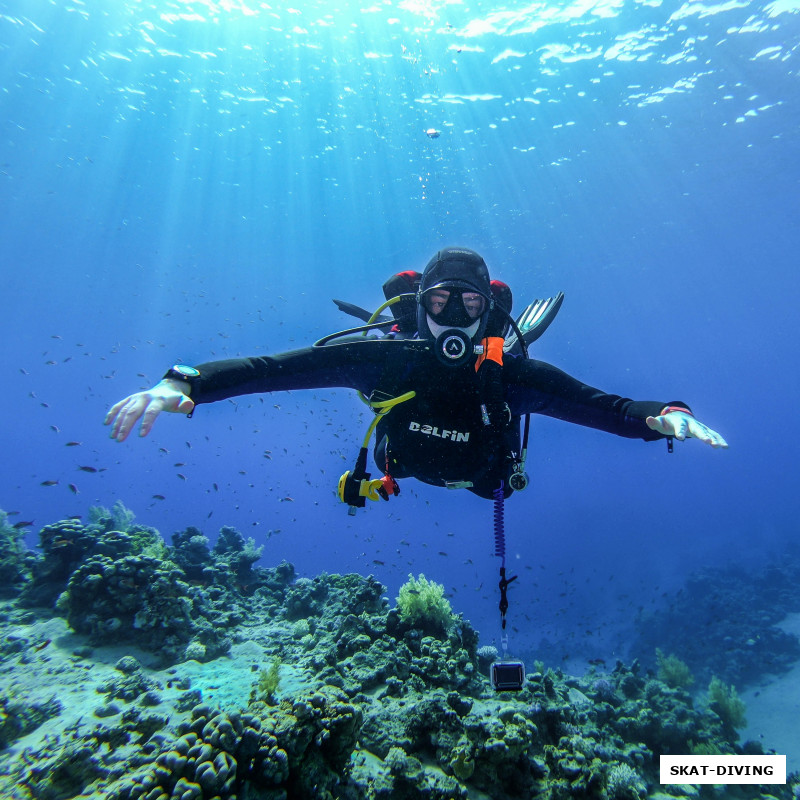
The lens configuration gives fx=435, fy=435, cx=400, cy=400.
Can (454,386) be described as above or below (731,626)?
above

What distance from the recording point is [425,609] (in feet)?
24.9

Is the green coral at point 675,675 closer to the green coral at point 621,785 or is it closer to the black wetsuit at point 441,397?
the green coral at point 621,785

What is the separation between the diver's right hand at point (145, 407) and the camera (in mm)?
2840

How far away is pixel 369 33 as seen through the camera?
23797 mm

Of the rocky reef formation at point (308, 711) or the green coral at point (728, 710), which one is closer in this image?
the rocky reef formation at point (308, 711)

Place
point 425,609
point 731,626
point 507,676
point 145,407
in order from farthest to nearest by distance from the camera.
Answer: point 731,626, point 425,609, point 507,676, point 145,407

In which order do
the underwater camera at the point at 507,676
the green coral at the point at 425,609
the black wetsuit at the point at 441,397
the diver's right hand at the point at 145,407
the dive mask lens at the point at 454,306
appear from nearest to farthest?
1. the diver's right hand at the point at 145,407
2. the underwater camera at the point at 507,676
3. the black wetsuit at the point at 441,397
4. the dive mask lens at the point at 454,306
5. the green coral at the point at 425,609

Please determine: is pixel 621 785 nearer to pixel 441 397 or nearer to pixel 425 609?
pixel 425 609

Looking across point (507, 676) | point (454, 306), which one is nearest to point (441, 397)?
point (454, 306)

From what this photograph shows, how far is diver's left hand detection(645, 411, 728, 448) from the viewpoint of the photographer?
3240mm

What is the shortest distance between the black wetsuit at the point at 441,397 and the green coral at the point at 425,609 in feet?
11.9

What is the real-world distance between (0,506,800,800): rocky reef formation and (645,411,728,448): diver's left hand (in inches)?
135

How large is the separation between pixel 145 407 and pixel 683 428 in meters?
4.01

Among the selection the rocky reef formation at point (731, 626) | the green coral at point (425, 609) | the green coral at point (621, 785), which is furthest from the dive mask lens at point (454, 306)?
the rocky reef formation at point (731, 626)
